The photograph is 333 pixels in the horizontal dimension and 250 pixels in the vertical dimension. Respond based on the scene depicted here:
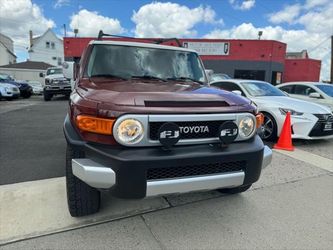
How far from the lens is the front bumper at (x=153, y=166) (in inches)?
85.4

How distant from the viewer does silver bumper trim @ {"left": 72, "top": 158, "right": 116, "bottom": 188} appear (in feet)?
7.09

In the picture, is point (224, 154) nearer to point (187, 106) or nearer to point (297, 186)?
point (187, 106)

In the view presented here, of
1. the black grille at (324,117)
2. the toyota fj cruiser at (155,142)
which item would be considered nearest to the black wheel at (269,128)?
the black grille at (324,117)

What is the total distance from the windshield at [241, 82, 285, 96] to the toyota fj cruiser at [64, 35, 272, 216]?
14.5 feet

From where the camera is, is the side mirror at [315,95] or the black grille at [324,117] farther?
the side mirror at [315,95]

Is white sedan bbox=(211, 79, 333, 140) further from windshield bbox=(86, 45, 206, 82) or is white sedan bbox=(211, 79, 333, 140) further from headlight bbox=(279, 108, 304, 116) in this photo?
windshield bbox=(86, 45, 206, 82)

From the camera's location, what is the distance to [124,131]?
223 centimetres

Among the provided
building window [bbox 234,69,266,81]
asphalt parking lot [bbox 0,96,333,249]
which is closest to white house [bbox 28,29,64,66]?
building window [bbox 234,69,266,81]

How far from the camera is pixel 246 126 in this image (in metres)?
2.65

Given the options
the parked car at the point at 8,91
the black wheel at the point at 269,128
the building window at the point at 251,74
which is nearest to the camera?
the black wheel at the point at 269,128

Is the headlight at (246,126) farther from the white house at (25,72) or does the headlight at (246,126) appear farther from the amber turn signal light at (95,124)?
the white house at (25,72)

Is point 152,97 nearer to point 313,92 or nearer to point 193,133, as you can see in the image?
point 193,133

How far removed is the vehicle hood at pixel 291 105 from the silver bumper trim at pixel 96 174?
4971mm

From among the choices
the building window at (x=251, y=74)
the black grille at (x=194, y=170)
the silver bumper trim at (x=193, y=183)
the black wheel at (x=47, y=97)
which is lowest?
the black wheel at (x=47, y=97)
